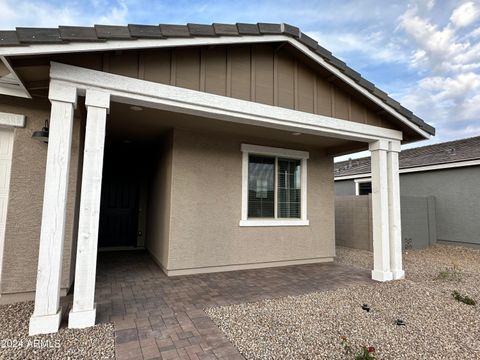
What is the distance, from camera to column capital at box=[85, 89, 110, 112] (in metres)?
3.09

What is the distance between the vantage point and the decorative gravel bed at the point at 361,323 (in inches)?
105

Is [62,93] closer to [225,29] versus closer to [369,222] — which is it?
[225,29]

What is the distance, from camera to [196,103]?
3.59 metres

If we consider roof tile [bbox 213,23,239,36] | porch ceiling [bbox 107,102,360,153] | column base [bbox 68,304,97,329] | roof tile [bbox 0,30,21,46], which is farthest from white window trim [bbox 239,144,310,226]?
roof tile [bbox 0,30,21,46]

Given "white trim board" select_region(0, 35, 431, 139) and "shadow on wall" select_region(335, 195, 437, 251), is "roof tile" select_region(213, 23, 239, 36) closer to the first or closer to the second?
"white trim board" select_region(0, 35, 431, 139)

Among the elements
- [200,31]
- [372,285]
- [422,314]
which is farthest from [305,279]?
[200,31]

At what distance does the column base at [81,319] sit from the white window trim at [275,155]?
343 centimetres

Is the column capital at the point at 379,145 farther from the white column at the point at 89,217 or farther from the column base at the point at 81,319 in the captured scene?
the column base at the point at 81,319

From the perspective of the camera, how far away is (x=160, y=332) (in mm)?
2902

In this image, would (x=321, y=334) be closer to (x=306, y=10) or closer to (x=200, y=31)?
(x=200, y=31)

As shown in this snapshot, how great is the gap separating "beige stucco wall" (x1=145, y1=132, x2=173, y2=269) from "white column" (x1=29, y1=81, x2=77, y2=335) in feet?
8.20

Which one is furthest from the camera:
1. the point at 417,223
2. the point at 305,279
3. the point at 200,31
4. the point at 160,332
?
the point at 417,223

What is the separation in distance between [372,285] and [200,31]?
5176 mm

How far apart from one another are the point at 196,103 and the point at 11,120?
2.68 m
